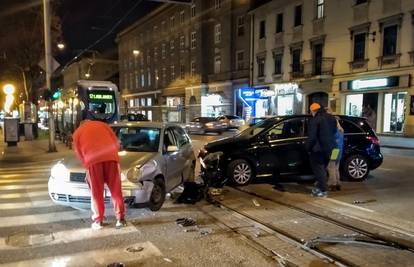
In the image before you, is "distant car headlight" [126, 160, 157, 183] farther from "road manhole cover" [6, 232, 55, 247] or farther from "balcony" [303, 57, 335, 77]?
"balcony" [303, 57, 335, 77]

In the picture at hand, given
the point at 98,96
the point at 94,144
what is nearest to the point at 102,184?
the point at 94,144

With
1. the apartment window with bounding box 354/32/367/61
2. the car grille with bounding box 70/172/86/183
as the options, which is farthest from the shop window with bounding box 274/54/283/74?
the car grille with bounding box 70/172/86/183

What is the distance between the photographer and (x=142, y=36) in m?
65.9

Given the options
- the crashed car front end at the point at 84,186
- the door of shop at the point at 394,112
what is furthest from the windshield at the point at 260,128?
the door of shop at the point at 394,112

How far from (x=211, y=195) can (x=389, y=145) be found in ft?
49.3

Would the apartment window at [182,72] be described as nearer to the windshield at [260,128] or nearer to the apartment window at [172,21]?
the apartment window at [172,21]

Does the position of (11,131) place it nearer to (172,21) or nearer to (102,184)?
(102,184)

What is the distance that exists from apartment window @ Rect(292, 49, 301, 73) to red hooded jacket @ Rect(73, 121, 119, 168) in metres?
28.8

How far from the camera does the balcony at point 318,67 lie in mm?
30234

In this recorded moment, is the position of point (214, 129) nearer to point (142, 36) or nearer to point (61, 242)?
point (61, 242)

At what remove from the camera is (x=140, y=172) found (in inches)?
273

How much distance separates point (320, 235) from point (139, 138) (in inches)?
152

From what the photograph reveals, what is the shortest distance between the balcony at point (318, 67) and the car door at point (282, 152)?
21.7 metres

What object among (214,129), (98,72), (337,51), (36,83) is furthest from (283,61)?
(98,72)
